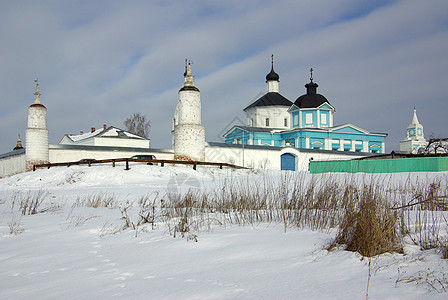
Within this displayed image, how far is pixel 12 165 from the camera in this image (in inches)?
1208

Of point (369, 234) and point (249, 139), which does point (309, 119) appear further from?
point (369, 234)

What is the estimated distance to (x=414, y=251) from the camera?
373 cm

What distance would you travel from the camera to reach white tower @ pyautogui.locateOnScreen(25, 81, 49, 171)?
27.2 metres

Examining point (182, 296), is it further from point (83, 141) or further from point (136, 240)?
point (83, 141)

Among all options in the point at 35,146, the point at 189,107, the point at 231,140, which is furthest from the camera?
the point at 231,140

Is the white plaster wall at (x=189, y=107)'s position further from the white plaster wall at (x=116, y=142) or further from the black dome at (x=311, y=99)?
the black dome at (x=311, y=99)

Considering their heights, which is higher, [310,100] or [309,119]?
[310,100]

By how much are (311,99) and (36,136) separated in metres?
34.8

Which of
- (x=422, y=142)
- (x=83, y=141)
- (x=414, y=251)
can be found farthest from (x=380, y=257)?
(x=422, y=142)

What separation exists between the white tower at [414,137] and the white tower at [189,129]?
4550 cm

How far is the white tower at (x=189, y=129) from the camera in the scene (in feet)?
96.5

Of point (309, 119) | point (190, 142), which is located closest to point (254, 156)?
point (190, 142)

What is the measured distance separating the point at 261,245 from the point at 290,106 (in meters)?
51.5

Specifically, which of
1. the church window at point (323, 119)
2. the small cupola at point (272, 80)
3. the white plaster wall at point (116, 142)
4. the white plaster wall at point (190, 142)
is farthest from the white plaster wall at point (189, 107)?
the small cupola at point (272, 80)
